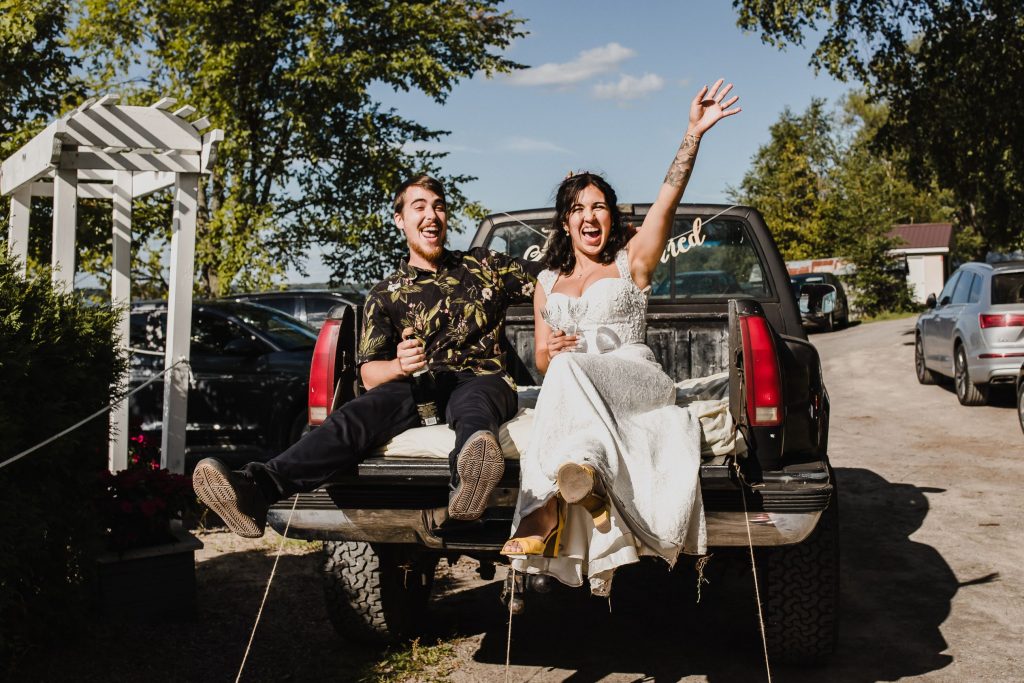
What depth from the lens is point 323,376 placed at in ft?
14.7

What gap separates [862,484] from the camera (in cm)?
874

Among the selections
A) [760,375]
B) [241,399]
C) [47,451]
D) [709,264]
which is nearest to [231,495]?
[47,451]

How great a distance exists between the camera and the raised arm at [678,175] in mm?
3947

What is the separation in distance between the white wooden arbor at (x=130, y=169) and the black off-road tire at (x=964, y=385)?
32.9ft

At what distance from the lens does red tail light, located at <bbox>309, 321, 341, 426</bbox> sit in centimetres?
447

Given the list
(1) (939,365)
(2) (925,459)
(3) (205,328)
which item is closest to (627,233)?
(3) (205,328)

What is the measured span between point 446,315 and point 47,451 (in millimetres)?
1683

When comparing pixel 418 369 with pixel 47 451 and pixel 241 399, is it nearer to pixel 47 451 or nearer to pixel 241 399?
pixel 47 451

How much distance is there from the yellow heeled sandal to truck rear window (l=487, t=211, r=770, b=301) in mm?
2458

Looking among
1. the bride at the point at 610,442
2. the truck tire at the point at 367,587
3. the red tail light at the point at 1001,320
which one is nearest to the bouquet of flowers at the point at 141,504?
the truck tire at the point at 367,587

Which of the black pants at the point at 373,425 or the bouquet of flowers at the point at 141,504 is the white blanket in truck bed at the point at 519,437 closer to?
the black pants at the point at 373,425

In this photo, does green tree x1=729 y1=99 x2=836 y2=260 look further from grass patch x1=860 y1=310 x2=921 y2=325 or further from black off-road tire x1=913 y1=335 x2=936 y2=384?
black off-road tire x1=913 y1=335 x2=936 y2=384

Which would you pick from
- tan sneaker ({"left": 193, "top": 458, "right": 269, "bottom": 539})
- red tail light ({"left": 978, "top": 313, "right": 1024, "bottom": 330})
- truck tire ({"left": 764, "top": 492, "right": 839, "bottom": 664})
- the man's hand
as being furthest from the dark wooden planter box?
red tail light ({"left": 978, "top": 313, "right": 1024, "bottom": 330})

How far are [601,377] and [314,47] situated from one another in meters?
15.8
